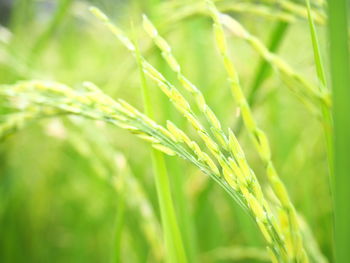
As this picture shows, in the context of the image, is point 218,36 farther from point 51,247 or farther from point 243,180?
point 51,247

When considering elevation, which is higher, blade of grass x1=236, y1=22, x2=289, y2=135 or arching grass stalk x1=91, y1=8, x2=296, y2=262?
blade of grass x1=236, y1=22, x2=289, y2=135

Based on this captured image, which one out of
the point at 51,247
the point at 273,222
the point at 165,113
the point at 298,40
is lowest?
the point at 273,222

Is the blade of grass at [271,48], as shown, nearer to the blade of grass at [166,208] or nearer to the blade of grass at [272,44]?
Result: the blade of grass at [272,44]

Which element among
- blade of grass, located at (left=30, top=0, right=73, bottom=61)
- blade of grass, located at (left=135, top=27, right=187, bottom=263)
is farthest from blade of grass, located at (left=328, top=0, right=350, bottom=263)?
blade of grass, located at (left=30, top=0, right=73, bottom=61)

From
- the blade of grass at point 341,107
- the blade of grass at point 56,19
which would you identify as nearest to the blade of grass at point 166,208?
the blade of grass at point 341,107

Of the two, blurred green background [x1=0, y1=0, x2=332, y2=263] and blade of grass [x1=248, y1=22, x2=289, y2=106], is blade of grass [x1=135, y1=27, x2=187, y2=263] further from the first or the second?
blade of grass [x1=248, y1=22, x2=289, y2=106]

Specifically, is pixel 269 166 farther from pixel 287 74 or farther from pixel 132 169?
pixel 132 169

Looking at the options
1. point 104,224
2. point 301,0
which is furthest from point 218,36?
point 104,224
